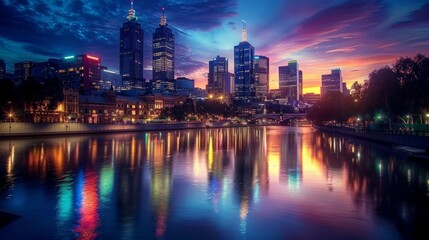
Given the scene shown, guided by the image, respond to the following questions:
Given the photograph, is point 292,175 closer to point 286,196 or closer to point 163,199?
point 286,196

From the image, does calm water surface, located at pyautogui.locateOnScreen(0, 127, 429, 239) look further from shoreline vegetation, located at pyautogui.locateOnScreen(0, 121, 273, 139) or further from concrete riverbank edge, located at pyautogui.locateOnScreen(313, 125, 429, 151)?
shoreline vegetation, located at pyautogui.locateOnScreen(0, 121, 273, 139)

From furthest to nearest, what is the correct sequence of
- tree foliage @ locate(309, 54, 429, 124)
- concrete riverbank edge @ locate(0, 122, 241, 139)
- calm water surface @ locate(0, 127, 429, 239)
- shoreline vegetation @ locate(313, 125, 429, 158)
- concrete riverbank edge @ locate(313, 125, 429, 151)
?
concrete riverbank edge @ locate(0, 122, 241, 139), tree foliage @ locate(309, 54, 429, 124), concrete riverbank edge @ locate(313, 125, 429, 151), shoreline vegetation @ locate(313, 125, 429, 158), calm water surface @ locate(0, 127, 429, 239)

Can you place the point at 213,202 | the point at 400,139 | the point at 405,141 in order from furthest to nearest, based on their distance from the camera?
the point at 400,139, the point at 405,141, the point at 213,202

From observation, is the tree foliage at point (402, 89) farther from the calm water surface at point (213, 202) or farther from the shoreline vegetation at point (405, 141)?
the calm water surface at point (213, 202)

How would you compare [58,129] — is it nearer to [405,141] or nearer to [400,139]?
[400,139]

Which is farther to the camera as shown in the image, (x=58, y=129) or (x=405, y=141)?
(x=58, y=129)

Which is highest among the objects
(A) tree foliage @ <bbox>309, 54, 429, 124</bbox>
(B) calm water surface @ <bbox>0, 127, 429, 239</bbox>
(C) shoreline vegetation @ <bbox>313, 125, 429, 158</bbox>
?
(A) tree foliage @ <bbox>309, 54, 429, 124</bbox>

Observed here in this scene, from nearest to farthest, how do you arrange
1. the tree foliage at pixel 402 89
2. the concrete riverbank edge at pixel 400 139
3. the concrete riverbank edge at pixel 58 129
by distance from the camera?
the concrete riverbank edge at pixel 400 139, the tree foliage at pixel 402 89, the concrete riverbank edge at pixel 58 129

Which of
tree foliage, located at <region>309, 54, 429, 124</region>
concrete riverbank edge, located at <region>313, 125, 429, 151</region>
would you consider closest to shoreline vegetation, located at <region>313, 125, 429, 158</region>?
concrete riverbank edge, located at <region>313, 125, 429, 151</region>

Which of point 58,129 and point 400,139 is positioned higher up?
point 58,129

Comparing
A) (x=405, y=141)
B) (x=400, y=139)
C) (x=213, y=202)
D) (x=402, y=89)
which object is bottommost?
(x=213, y=202)

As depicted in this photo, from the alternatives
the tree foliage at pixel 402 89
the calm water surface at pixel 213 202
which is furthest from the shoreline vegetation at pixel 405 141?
the calm water surface at pixel 213 202

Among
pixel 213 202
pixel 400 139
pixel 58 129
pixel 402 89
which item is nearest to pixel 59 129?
pixel 58 129

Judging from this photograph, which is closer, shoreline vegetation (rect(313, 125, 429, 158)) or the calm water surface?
the calm water surface
